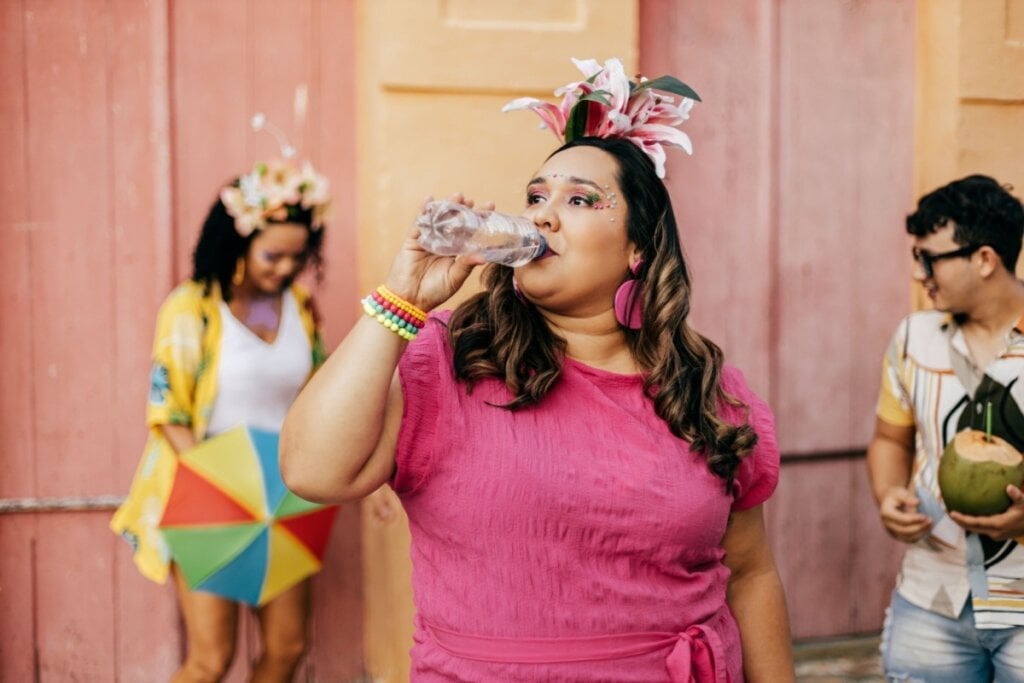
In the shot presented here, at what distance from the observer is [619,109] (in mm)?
2408

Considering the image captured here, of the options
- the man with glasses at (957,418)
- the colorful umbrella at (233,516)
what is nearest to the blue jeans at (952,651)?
the man with glasses at (957,418)

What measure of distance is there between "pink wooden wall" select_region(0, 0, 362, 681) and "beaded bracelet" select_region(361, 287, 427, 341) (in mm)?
2415

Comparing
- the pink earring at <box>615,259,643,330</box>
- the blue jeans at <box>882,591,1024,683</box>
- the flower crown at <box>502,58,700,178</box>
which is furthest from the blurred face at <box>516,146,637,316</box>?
the blue jeans at <box>882,591,1024,683</box>

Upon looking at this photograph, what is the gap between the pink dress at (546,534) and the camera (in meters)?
1.95

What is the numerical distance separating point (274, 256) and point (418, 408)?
6.61 ft

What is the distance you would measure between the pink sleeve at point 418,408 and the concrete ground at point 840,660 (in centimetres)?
315

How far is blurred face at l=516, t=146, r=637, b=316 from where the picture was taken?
2.15m

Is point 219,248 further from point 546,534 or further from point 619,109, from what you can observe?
point 546,534

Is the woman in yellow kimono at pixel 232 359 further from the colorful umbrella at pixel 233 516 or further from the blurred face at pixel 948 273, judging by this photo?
the blurred face at pixel 948 273

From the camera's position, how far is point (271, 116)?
4.14 m

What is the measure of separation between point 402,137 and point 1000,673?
2.47 meters

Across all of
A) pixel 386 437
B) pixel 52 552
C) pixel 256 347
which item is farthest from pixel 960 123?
pixel 52 552

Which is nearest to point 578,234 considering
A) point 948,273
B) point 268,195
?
point 948,273

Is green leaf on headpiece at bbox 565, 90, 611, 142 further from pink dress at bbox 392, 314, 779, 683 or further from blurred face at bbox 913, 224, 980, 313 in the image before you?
blurred face at bbox 913, 224, 980, 313
